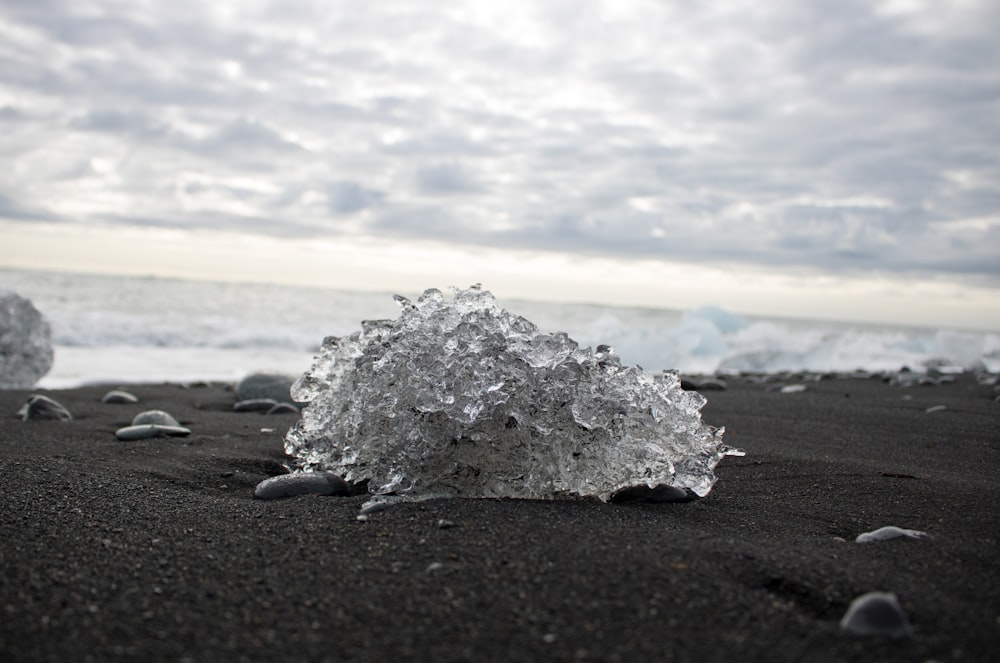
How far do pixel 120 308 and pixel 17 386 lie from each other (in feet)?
46.7

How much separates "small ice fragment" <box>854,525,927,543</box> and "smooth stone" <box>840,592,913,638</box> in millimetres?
677

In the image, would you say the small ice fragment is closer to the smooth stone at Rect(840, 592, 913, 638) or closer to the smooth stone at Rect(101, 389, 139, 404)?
the smooth stone at Rect(840, 592, 913, 638)

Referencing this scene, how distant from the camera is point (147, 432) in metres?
4.07

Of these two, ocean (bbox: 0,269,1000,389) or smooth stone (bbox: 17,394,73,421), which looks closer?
smooth stone (bbox: 17,394,73,421)

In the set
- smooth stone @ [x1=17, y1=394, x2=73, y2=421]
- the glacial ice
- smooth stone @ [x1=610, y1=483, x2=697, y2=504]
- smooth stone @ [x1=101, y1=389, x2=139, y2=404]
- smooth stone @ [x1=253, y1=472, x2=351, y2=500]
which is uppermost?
the glacial ice

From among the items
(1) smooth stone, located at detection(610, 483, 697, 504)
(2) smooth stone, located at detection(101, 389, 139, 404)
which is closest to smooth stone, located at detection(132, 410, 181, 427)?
(2) smooth stone, located at detection(101, 389, 139, 404)

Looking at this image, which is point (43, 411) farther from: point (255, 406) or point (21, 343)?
point (21, 343)

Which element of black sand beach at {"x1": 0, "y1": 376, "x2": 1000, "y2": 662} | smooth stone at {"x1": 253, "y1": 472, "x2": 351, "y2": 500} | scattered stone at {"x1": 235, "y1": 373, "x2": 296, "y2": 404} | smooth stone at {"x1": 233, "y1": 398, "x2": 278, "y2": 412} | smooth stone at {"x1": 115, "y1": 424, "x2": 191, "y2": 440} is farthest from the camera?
scattered stone at {"x1": 235, "y1": 373, "x2": 296, "y2": 404}

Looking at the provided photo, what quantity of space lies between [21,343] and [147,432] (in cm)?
417

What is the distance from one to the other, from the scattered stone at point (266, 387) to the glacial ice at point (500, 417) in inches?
137

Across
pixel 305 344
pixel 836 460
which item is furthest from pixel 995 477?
pixel 305 344

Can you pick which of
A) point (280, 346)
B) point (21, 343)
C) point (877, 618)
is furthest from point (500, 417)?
point (280, 346)

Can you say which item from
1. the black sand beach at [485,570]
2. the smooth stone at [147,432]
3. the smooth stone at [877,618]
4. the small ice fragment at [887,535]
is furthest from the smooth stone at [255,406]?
the smooth stone at [877,618]

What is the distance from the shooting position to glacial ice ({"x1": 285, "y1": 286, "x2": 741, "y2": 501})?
267 centimetres
